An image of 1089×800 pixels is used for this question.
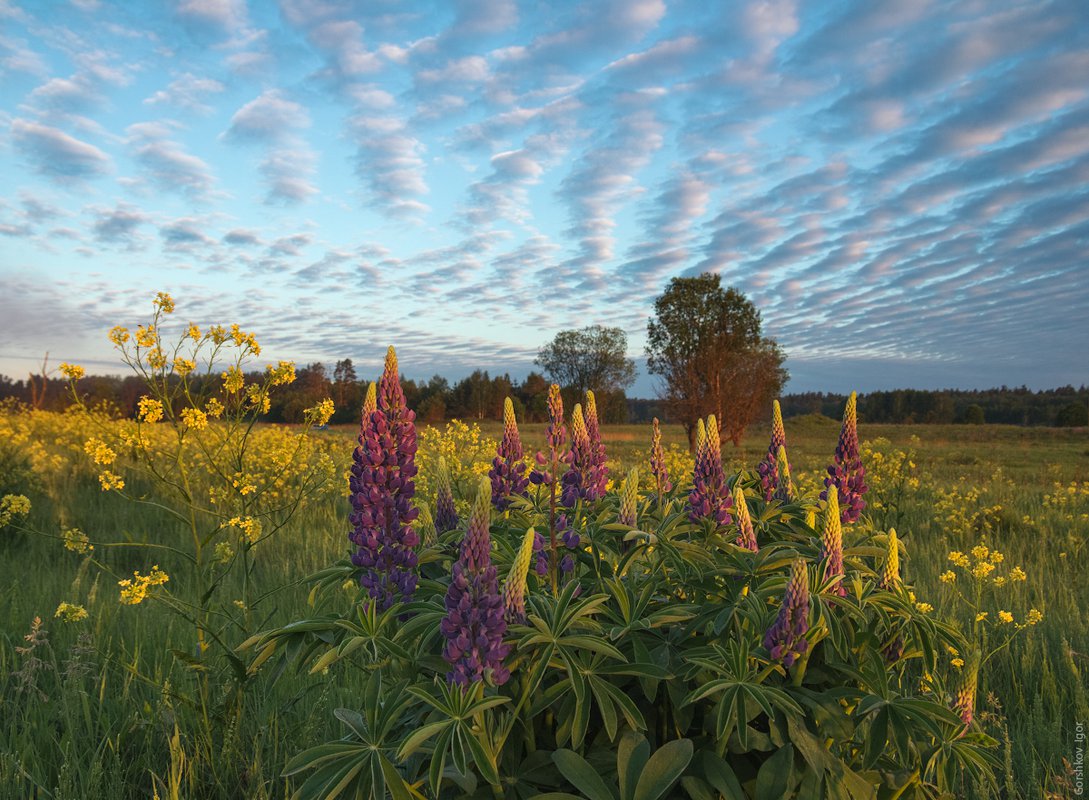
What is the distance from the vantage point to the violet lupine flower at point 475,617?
2.06 metres

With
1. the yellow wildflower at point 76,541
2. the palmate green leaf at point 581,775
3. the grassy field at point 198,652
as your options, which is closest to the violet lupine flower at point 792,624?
the palmate green leaf at point 581,775

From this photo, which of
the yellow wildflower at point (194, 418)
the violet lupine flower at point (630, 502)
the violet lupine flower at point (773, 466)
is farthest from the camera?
the yellow wildflower at point (194, 418)

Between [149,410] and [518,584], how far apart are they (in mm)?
3567

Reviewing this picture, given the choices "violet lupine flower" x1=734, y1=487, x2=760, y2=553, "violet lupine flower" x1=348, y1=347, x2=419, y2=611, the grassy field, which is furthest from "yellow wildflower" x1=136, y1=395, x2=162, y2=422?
"violet lupine flower" x1=734, y1=487, x2=760, y2=553

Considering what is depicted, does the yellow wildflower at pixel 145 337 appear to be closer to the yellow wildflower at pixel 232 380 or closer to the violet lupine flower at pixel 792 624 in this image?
the yellow wildflower at pixel 232 380

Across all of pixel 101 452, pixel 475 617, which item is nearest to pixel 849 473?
pixel 475 617

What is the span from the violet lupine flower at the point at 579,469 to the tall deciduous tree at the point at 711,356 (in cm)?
3605

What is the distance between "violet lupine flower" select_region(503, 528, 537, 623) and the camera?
2.15 metres

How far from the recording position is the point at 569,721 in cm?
229

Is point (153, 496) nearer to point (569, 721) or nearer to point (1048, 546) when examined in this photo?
point (569, 721)

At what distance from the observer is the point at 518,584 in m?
2.18

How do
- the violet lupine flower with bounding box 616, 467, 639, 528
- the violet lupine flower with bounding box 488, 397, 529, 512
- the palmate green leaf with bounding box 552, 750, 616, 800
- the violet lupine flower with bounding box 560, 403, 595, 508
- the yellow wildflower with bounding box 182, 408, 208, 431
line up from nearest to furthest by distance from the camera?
the palmate green leaf with bounding box 552, 750, 616, 800 → the violet lupine flower with bounding box 616, 467, 639, 528 → the violet lupine flower with bounding box 560, 403, 595, 508 → the violet lupine flower with bounding box 488, 397, 529, 512 → the yellow wildflower with bounding box 182, 408, 208, 431

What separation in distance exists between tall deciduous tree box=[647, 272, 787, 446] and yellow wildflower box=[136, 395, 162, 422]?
117 feet

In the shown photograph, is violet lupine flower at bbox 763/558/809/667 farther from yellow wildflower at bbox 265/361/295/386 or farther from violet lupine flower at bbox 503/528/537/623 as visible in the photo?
yellow wildflower at bbox 265/361/295/386
